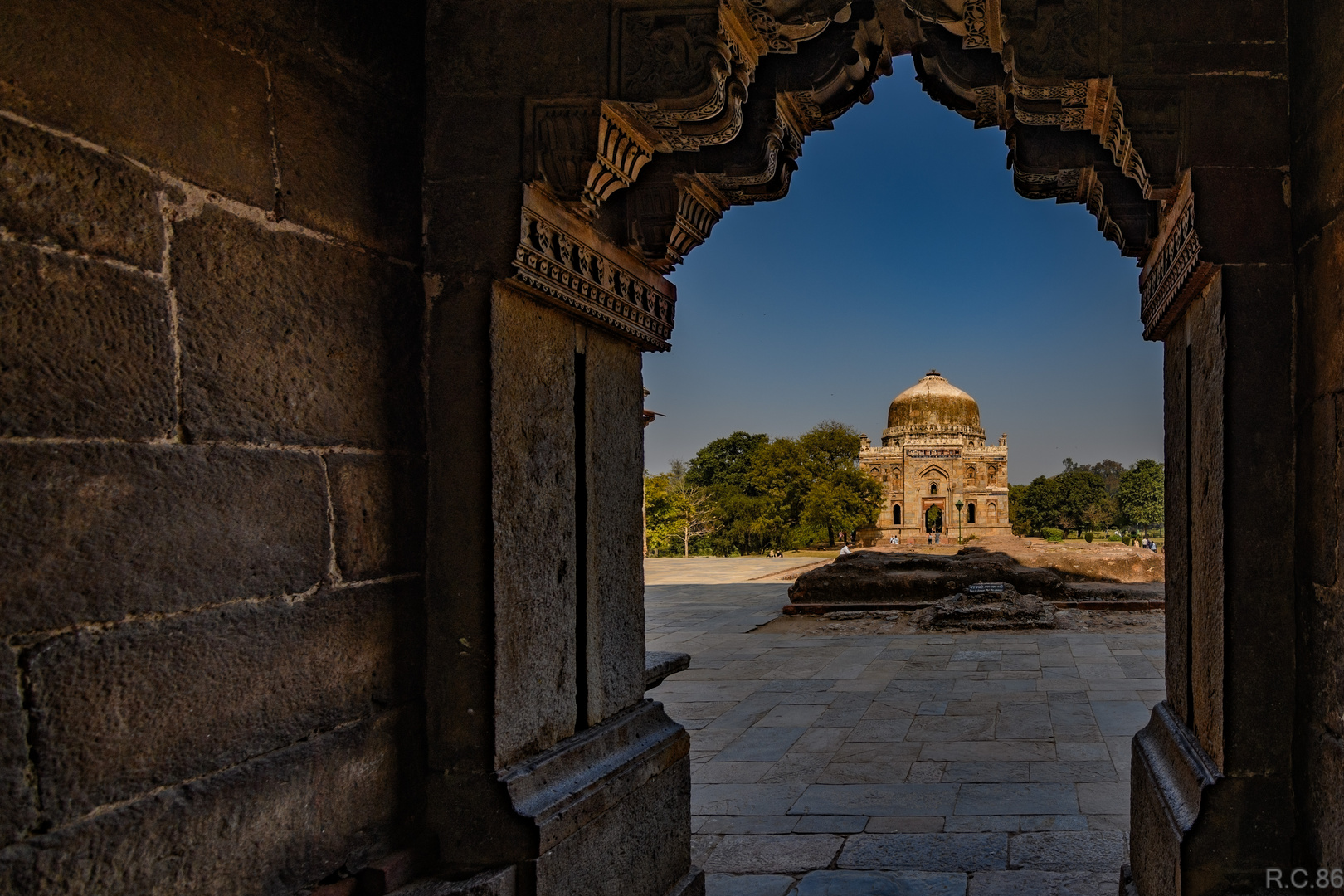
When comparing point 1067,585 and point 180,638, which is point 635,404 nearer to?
point 180,638

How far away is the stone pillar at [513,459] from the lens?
1952 millimetres

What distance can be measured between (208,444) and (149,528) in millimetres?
180

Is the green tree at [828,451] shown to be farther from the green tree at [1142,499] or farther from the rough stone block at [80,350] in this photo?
the rough stone block at [80,350]

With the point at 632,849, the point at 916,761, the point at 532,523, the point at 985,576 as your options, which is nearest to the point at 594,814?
the point at 632,849

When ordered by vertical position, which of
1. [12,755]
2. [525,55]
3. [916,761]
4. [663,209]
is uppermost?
[525,55]

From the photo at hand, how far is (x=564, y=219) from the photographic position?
2.14 meters

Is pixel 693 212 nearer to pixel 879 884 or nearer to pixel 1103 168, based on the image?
pixel 1103 168

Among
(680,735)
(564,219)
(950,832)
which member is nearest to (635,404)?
(564,219)

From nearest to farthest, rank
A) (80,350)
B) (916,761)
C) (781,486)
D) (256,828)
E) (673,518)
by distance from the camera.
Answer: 1. (80,350)
2. (256,828)
3. (916,761)
4. (673,518)
5. (781,486)

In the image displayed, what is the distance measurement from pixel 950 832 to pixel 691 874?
129 cm

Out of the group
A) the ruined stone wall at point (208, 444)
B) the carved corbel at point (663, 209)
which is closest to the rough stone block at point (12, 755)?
the ruined stone wall at point (208, 444)

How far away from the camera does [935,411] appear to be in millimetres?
49844

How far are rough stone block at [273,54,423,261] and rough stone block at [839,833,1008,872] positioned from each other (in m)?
2.68

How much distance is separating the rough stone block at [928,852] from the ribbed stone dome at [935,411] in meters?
48.3
